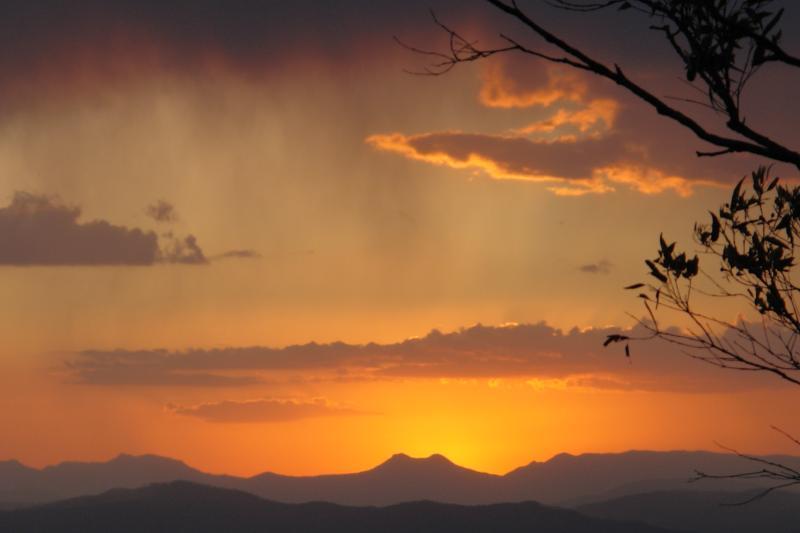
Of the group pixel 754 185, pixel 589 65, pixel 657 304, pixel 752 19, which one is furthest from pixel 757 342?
pixel 589 65

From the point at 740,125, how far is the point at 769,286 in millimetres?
6889

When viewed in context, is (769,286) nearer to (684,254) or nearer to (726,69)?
(684,254)

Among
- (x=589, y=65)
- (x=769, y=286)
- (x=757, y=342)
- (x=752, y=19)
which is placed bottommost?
(x=757, y=342)

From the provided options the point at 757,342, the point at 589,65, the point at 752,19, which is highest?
the point at 752,19

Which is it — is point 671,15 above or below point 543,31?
above

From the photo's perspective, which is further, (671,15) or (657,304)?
(657,304)

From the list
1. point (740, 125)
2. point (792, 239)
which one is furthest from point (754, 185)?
point (740, 125)

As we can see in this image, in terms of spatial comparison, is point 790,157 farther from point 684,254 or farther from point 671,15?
point 684,254

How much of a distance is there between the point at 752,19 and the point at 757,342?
5.20 meters

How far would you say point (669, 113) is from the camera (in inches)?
392

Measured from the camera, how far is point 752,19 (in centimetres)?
1156

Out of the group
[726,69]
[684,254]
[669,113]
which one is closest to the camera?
[669,113]

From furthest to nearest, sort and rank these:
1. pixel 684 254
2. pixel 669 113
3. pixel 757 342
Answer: pixel 684 254
pixel 757 342
pixel 669 113

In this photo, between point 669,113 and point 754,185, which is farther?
point 754,185
